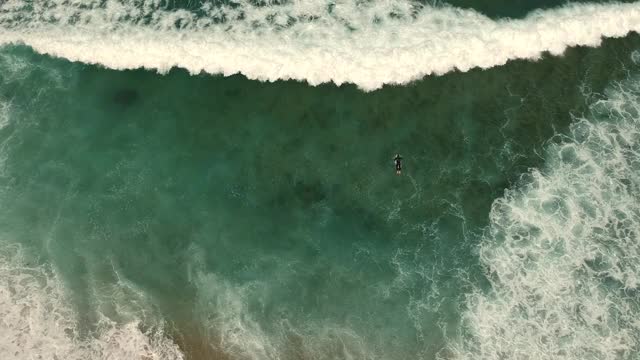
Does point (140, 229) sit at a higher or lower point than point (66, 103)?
lower

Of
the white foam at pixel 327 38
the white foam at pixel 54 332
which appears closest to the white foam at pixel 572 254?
the white foam at pixel 327 38

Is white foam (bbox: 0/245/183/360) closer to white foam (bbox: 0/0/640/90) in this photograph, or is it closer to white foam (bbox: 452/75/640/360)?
white foam (bbox: 0/0/640/90)

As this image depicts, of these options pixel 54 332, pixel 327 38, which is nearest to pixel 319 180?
pixel 327 38

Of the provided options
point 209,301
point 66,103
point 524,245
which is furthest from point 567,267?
point 66,103

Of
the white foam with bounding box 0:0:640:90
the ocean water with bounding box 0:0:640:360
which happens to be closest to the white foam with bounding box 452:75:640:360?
the ocean water with bounding box 0:0:640:360

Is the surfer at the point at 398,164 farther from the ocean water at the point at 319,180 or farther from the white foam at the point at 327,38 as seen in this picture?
the white foam at the point at 327,38

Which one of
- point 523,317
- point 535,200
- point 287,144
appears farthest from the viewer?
point 287,144

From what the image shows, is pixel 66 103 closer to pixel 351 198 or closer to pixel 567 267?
pixel 351 198
